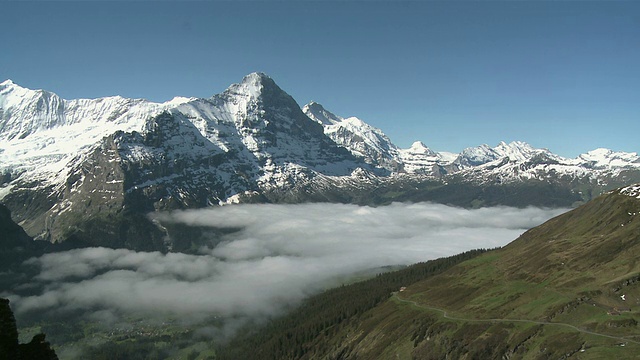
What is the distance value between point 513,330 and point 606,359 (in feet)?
142

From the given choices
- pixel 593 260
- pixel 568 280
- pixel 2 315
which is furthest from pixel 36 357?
pixel 593 260

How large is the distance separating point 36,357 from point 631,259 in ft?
Result: 670

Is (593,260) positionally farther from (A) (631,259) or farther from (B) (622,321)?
(B) (622,321)

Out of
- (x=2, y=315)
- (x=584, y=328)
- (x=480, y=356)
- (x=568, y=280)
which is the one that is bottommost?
(x=480, y=356)

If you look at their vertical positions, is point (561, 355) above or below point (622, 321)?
below

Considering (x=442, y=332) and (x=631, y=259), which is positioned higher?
(x=631, y=259)

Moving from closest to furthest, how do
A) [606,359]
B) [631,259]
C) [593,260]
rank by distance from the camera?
1. [606,359]
2. [631,259]
3. [593,260]

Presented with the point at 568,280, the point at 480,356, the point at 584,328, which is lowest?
the point at 480,356

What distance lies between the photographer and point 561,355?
139125mm

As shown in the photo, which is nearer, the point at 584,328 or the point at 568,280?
the point at 584,328

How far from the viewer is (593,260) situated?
198 meters

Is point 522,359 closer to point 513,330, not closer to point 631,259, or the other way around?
point 513,330

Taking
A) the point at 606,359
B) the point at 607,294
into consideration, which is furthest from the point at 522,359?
the point at 607,294

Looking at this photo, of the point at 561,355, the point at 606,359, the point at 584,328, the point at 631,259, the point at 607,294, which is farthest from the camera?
the point at 631,259
